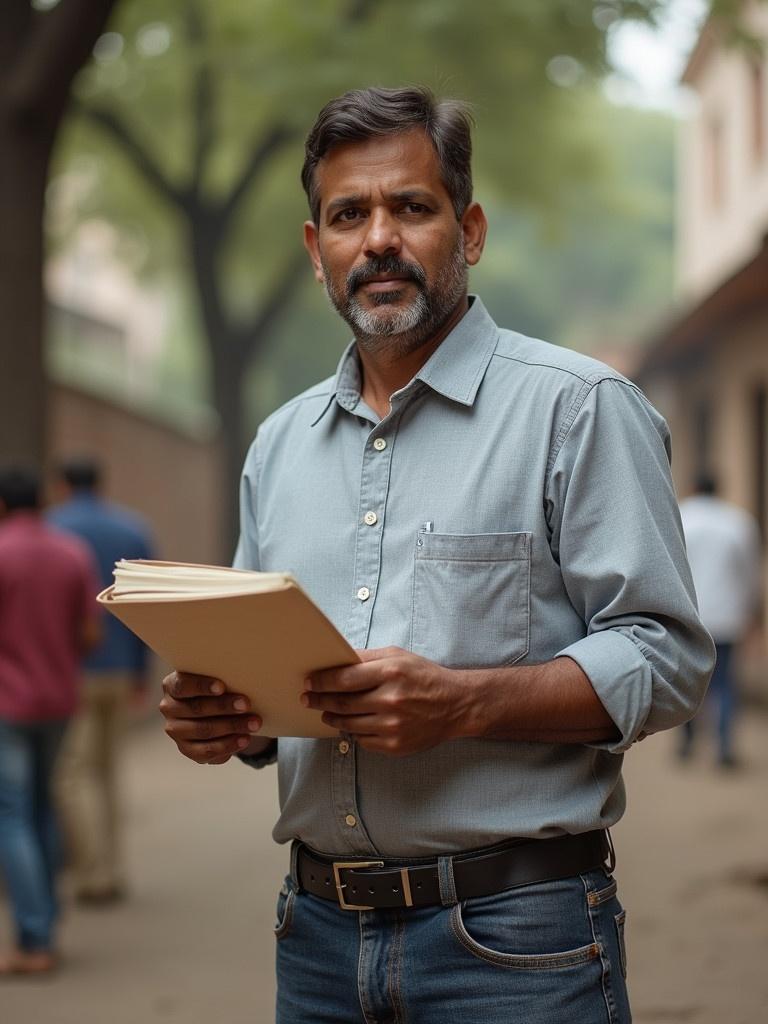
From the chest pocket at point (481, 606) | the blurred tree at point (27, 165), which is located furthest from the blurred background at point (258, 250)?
the chest pocket at point (481, 606)

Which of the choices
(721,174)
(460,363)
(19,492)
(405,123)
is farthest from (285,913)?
(721,174)

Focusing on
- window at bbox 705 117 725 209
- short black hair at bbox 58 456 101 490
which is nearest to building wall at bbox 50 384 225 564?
short black hair at bbox 58 456 101 490

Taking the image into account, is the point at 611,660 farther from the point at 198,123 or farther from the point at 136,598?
the point at 198,123

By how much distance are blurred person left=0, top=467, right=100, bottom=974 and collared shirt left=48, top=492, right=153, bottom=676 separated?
110cm

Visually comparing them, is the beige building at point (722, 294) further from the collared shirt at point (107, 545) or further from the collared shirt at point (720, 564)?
the collared shirt at point (107, 545)

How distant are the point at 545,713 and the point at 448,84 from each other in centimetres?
128

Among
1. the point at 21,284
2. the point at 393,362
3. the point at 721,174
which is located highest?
the point at 721,174

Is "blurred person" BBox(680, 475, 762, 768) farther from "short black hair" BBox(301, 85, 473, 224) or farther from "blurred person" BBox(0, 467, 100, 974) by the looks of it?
"short black hair" BBox(301, 85, 473, 224)

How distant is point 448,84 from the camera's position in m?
2.94

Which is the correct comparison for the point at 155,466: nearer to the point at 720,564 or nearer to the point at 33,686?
the point at 720,564

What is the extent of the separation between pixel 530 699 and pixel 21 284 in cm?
651

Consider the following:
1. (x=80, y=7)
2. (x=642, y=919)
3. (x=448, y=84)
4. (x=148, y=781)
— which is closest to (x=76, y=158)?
(x=148, y=781)

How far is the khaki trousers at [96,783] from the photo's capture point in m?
7.84

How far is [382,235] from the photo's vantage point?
2.52 m
